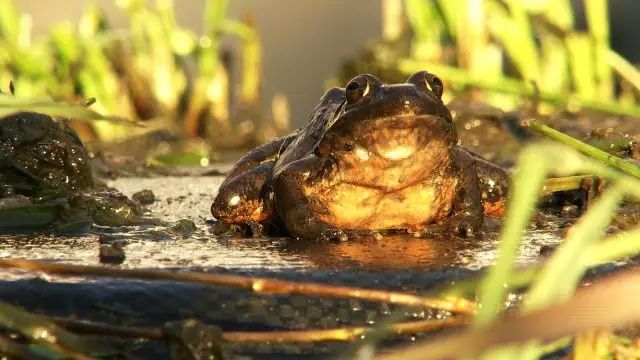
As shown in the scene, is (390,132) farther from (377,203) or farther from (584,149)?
(584,149)

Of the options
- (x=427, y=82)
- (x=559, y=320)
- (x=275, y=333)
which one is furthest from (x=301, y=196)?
(x=559, y=320)

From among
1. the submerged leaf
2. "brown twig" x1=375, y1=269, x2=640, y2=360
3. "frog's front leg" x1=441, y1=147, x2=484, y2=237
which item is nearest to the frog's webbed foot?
"frog's front leg" x1=441, y1=147, x2=484, y2=237

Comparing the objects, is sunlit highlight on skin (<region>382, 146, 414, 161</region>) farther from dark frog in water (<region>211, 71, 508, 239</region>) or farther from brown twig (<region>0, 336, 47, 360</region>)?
brown twig (<region>0, 336, 47, 360</region>)

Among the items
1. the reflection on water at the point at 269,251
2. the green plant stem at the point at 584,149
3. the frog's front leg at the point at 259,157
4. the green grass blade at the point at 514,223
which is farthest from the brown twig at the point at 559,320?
the frog's front leg at the point at 259,157

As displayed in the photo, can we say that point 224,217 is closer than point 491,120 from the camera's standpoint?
Yes

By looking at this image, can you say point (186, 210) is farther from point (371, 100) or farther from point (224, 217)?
point (371, 100)

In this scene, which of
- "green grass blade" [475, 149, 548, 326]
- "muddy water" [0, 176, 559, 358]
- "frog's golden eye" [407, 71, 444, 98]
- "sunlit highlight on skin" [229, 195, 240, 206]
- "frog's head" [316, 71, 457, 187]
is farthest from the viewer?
"sunlit highlight on skin" [229, 195, 240, 206]

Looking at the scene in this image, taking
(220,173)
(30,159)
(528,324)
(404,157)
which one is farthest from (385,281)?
(220,173)
